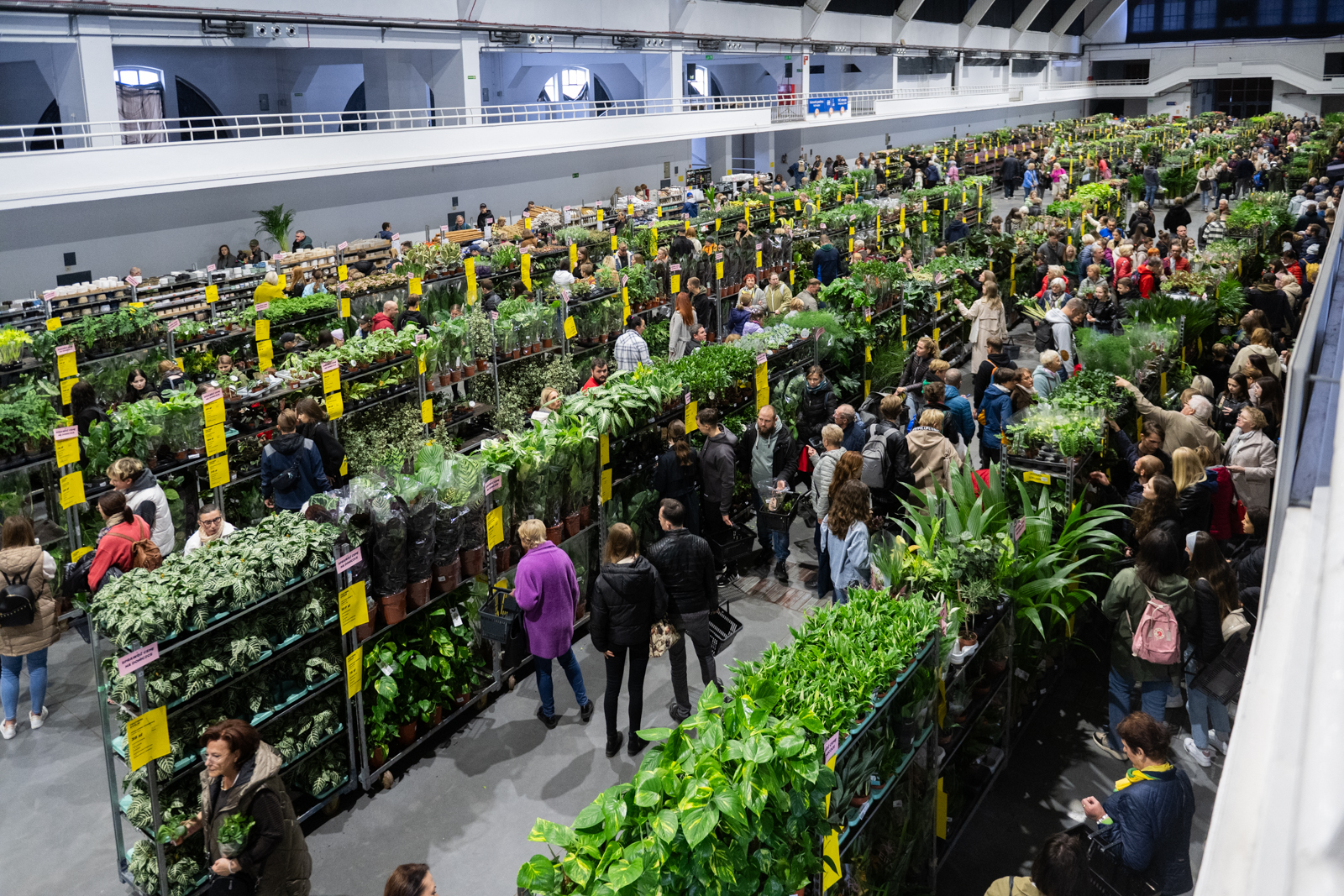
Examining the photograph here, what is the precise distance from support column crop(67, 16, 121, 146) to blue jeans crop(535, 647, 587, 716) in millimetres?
14596

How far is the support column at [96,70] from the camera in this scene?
1692 centimetres

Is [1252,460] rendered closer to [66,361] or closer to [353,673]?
[353,673]

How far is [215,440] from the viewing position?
8.50 meters

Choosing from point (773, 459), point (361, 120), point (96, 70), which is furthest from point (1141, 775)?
point (361, 120)

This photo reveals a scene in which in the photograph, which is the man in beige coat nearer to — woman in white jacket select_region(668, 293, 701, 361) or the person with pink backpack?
the person with pink backpack

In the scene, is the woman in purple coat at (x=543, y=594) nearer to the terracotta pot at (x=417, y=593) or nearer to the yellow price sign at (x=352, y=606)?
the terracotta pot at (x=417, y=593)

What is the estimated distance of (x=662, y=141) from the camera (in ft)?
99.8

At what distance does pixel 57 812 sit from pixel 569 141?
73.2ft

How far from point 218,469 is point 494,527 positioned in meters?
3.03

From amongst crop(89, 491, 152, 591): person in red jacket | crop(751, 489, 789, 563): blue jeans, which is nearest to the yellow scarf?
crop(751, 489, 789, 563): blue jeans

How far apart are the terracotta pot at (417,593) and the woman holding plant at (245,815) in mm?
1683

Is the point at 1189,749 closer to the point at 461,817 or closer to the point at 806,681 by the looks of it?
the point at 806,681

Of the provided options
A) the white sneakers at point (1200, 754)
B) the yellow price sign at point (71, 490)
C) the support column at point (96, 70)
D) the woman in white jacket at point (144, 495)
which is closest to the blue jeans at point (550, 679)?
the woman in white jacket at point (144, 495)

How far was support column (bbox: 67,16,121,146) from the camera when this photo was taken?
666 inches
